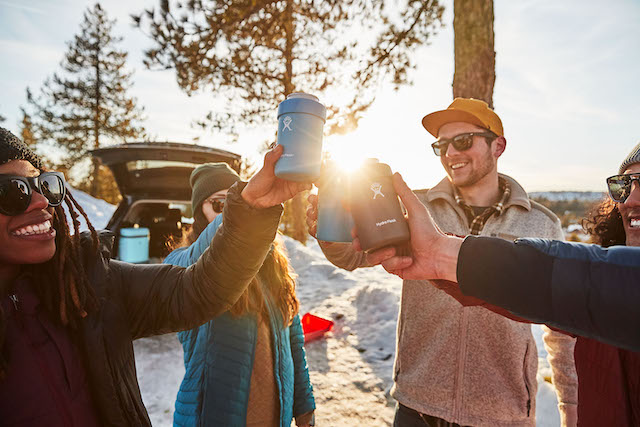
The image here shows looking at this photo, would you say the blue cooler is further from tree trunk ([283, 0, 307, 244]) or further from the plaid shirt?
the plaid shirt

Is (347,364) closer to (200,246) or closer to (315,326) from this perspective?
(315,326)

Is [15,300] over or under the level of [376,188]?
under

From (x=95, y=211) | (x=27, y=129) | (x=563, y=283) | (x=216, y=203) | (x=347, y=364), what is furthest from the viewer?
(x=27, y=129)

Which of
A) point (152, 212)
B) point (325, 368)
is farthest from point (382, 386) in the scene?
point (152, 212)

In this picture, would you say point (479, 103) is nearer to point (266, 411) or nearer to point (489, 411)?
point (489, 411)

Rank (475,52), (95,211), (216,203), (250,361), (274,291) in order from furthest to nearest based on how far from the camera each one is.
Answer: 1. (95,211)
2. (475,52)
3. (216,203)
4. (274,291)
5. (250,361)

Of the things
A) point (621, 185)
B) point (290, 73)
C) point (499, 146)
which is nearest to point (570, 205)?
point (290, 73)

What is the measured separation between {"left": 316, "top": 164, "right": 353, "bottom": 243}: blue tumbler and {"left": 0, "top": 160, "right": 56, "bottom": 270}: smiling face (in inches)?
43.7

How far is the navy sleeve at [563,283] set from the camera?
2.83 feet

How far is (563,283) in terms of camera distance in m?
0.94

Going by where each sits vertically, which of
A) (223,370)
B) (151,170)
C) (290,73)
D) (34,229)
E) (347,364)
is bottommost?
(347,364)

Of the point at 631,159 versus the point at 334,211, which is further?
the point at 631,159

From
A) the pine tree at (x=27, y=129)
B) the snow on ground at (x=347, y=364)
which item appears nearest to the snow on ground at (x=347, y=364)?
the snow on ground at (x=347, y=364)

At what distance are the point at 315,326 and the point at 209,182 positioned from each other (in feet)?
12.1
